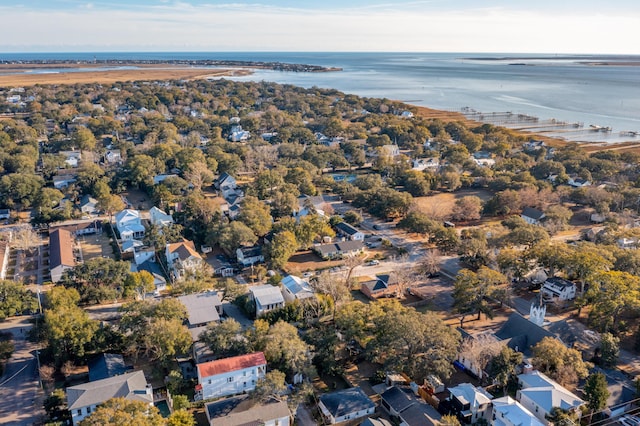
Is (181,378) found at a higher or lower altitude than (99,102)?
lower

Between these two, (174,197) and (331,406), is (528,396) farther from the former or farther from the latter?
(174,197)

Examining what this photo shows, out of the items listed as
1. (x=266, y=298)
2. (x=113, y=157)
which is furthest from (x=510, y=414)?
(x=113, y=157)

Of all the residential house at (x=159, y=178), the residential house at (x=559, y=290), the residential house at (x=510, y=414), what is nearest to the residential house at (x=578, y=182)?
the residential house at (x=559, y=290)

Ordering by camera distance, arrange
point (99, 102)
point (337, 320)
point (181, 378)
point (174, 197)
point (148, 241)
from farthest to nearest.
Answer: point (99, 102) < point (174, 197) < point (148, 241) < point (337, 320) < point (181, 378)

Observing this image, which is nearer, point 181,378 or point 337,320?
point 181,378

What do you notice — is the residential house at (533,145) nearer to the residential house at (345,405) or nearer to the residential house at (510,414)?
the residential house at (510,414)

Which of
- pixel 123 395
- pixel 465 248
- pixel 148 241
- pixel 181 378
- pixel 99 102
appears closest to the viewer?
pixel 123 395

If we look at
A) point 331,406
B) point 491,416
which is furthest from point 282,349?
point 491,416

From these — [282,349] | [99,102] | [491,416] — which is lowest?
[491,416]
